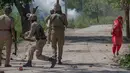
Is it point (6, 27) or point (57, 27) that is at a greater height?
point (6, 27)

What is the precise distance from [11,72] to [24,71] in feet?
1.29

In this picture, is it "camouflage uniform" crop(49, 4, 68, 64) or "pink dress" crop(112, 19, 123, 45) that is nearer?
"camouflage uniform" crop(49, 4, 68, 64)

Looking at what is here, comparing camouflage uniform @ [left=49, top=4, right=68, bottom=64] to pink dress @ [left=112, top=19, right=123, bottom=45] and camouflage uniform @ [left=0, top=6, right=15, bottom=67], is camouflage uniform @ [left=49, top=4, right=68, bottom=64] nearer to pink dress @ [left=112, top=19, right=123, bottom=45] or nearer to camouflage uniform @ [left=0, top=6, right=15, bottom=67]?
camouflage uniform @ [left=0, top=6, right=15, bottom=67]

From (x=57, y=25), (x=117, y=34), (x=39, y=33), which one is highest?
(x=57, y=25)

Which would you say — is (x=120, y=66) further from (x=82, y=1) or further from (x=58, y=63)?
(x=82, y=1)

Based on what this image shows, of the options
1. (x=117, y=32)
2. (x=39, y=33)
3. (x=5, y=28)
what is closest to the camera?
(x=39, y=33)

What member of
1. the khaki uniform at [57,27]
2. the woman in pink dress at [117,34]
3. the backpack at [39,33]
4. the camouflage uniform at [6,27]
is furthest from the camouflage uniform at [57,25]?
the woman in pink dress at [117,34]

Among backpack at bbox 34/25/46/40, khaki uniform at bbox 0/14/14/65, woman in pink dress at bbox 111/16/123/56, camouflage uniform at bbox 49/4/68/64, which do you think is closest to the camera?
backpack at bbox 34/25/46/40

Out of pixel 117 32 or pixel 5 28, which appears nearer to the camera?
pixel 5 28

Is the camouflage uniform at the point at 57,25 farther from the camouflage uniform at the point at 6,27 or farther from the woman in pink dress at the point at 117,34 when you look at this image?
the woman in pink dress at the point at 117,34

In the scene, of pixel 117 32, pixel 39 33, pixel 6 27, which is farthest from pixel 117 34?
pixel 6 27

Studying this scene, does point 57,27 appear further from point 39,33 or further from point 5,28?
point 5,28

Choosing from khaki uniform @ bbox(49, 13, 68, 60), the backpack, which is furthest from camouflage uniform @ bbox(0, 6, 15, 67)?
khaki uniform @ bbox(49, 13, 68, 60)

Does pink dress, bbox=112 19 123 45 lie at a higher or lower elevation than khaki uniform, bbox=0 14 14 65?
lower
